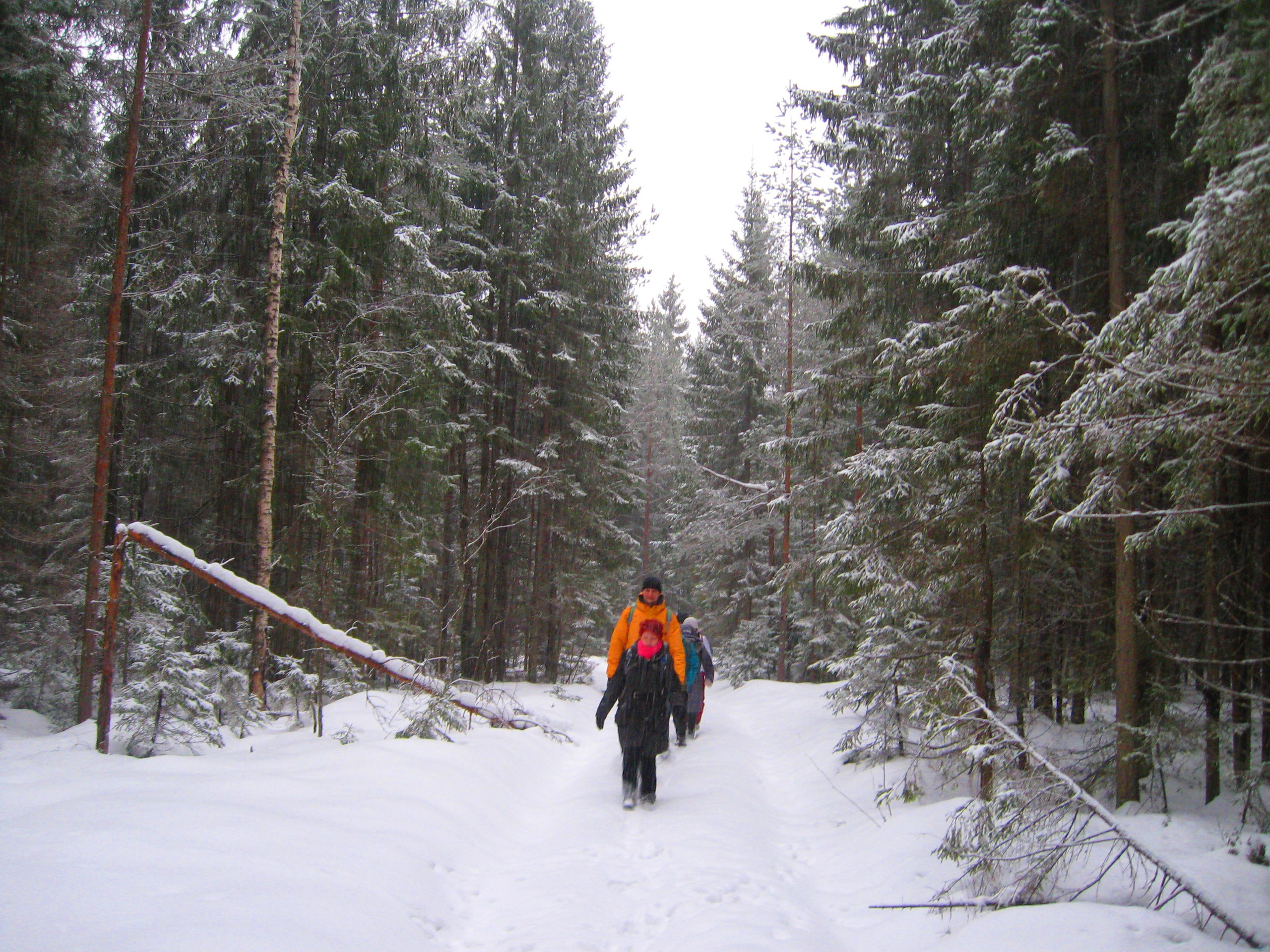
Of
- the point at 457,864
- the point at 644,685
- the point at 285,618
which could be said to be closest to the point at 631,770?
the point at 644,685

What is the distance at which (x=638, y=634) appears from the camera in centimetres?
707

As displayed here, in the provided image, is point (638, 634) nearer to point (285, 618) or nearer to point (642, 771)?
point (642, 771)

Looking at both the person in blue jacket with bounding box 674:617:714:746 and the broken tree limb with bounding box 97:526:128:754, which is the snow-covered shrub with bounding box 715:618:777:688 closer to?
A: the person in blue jacket with bounding box 674:617:714:746

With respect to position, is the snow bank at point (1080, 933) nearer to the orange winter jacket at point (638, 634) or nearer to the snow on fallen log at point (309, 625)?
the orange winter jacket at point (638, 634)

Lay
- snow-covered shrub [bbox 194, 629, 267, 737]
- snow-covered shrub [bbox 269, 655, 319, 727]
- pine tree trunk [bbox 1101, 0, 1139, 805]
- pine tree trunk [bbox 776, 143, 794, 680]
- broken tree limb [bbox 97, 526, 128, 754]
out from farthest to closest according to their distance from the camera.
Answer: pine tree trunk [bbox 776, 143, 794, 680]
snow-covered shrub [bbox 269, 655, 319, 727]
snow-covered shrub [bbox 194, 629, 267, 737]
pine tree trunk [bbox 1101, 0, 1139, 805]
broken tree limb [bbox 97, 526, 128, 754]

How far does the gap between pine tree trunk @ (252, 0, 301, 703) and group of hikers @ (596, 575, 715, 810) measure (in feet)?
20.9

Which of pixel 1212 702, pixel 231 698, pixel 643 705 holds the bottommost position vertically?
pixel 231 698

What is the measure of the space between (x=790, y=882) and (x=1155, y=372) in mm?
4318

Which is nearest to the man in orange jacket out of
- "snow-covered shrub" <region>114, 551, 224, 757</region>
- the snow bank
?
the snow bank

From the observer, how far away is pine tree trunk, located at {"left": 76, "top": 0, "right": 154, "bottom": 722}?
8.52 m

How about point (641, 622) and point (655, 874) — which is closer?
point (655, 874)

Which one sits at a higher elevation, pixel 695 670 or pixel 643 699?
pixel 643 699

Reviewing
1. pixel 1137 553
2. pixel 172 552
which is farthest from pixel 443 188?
pixel 1137 553

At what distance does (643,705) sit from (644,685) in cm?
19
